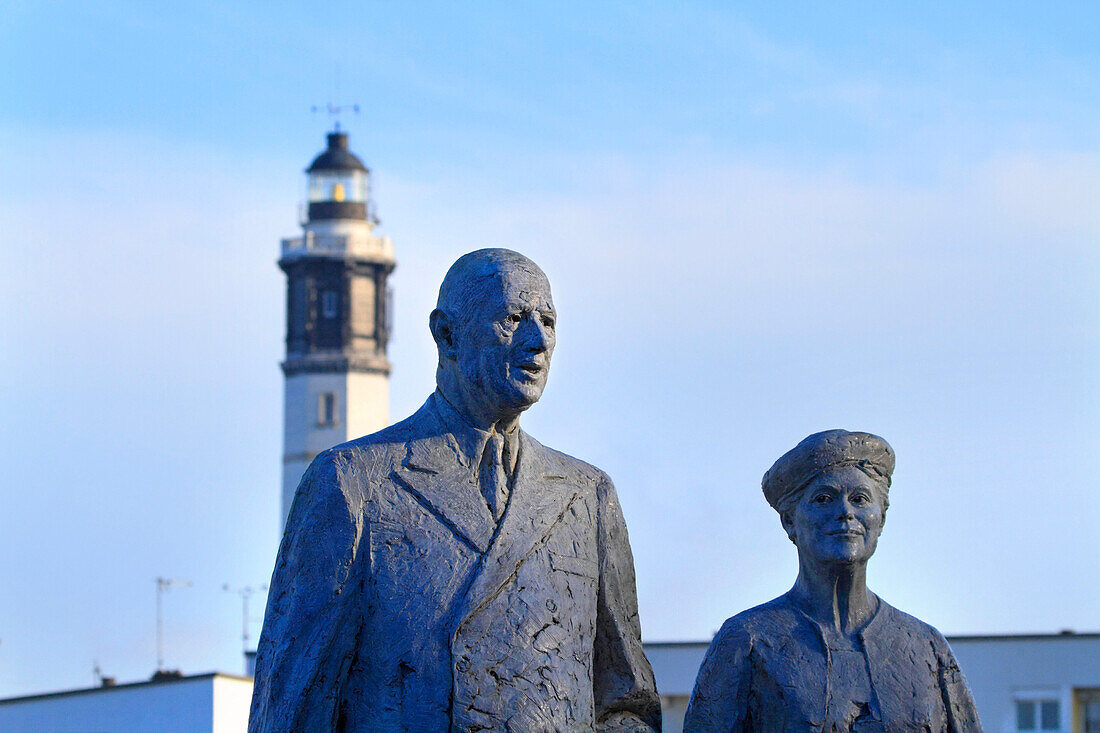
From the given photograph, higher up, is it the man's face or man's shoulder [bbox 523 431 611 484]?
the man's face

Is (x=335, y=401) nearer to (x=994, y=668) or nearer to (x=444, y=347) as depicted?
(x=994, y=668)

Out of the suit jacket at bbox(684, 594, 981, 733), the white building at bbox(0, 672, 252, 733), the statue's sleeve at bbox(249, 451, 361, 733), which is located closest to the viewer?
the statue's sleeve at bbox(249, 451, 361, 733)

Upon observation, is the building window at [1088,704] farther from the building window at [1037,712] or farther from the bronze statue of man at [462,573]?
the bronze statue of man at [462,573]

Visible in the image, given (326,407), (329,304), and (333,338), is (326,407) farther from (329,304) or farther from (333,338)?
(329,304)

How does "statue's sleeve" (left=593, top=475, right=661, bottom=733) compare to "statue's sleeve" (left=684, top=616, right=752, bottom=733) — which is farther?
"statue's sleeve" (left=684, top=616, right=752, bottom=733)

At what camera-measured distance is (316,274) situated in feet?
300

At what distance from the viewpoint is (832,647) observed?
13.8 meters

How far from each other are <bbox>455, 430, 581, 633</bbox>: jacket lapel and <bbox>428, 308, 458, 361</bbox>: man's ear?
1.66ft

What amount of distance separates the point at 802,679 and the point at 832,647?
0.66 feet

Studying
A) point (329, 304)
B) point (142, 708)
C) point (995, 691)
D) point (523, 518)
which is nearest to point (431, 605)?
point (523, 518)

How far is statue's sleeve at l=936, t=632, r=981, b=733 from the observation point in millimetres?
13750

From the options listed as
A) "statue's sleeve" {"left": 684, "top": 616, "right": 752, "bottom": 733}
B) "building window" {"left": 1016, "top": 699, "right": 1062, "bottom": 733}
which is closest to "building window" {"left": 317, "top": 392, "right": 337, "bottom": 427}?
"building window" {"left": 1016, "top": 699, "right": 1062, "bottom": 733}

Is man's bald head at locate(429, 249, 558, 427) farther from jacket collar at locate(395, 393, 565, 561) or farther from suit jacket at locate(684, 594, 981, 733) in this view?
suit jacket at locate(684, 594, 981, 733)

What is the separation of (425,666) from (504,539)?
0.67m
